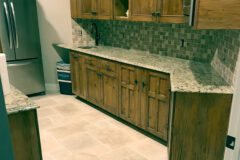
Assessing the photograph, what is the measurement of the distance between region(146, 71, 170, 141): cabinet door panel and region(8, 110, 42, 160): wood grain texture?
4.94 feet

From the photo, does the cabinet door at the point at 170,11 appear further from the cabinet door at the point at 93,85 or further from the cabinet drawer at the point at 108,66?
the cabinet door at the point at 93,85

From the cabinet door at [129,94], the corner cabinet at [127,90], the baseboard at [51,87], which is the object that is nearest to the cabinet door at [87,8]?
the corner cabinet at [127,90]

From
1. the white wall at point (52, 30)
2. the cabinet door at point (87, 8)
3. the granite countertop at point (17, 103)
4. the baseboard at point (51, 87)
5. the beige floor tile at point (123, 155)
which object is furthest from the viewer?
the baseboard at point (51, 87)

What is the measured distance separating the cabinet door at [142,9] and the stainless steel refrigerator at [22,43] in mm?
2078

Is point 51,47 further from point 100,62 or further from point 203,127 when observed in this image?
point 203,127

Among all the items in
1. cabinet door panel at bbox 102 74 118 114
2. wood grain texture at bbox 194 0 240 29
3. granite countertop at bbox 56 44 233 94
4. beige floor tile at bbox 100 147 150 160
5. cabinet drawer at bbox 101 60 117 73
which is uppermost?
wood grain texture at bbox 194 0 240 29

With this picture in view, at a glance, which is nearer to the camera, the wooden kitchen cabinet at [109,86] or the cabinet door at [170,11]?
the cabinet door at [170,11]

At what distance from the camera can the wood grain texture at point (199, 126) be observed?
206cm

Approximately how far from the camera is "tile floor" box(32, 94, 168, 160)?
9.10 feet

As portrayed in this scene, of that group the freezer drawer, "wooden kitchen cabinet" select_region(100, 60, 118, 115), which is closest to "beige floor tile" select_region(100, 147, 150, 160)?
"wooden kitchen cabinet" select_region(100, 60, 118, 115)

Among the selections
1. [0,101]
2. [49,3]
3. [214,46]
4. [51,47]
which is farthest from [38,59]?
[0,101]

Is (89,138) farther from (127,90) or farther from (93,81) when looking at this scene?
(93,81)

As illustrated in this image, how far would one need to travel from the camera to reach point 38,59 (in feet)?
14.9

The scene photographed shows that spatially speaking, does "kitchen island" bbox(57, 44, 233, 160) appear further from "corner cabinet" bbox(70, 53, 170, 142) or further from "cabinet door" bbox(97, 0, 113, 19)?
"cabinet door" bbox(97, 0, 113, 19)
